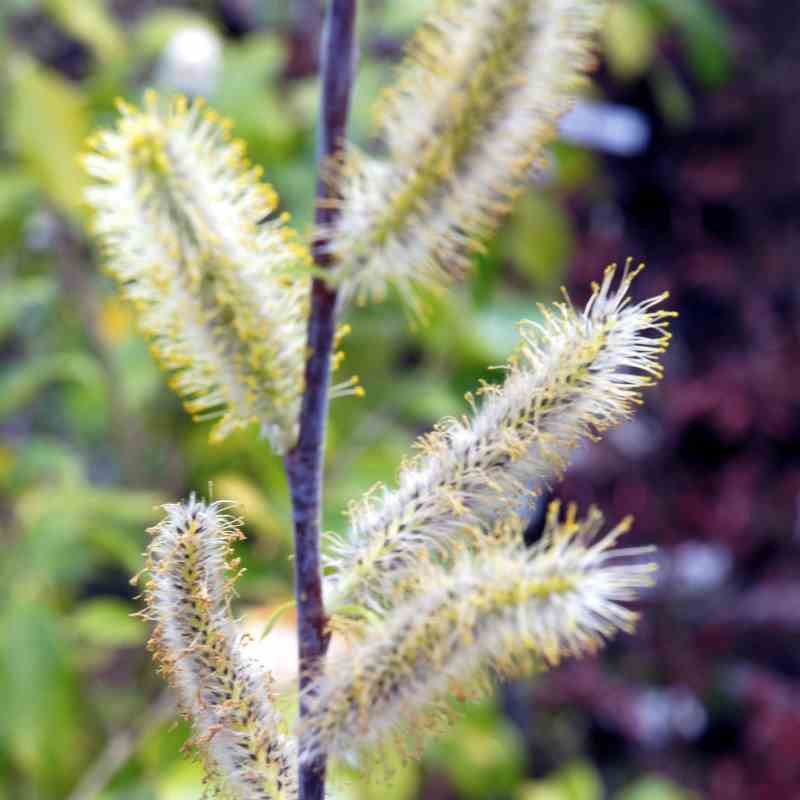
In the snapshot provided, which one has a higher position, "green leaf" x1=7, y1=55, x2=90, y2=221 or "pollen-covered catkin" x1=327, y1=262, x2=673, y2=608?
"pollen-covered catkin" x1=327, y1=262, x2=673, y2=608

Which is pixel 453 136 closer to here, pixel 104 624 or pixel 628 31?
pixel 104 624

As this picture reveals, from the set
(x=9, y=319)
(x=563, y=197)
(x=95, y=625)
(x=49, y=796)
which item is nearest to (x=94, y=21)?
(x=9, y=319)

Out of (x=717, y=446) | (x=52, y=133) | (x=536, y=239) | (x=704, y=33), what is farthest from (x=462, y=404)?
(x=717, y=446)

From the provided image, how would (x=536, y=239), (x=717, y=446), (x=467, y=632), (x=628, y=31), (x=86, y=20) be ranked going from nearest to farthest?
1. (x=467, y=632)
2. (x=86, y=20)
3. (x=628, y=31)
4. (x=536, y=239)
5. (x=717, y=446)

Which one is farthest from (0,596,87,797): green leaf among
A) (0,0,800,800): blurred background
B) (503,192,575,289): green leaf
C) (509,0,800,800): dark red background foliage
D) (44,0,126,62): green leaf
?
(509,0,800,800): dark red background foliage

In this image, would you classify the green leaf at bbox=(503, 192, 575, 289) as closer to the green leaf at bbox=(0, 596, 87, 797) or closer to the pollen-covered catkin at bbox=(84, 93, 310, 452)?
the green leaf at bbox=(0, 596, 87, 797)

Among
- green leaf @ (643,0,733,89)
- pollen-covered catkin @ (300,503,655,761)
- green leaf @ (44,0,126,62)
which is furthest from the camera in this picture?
green leaf @ (643,0,733,89)

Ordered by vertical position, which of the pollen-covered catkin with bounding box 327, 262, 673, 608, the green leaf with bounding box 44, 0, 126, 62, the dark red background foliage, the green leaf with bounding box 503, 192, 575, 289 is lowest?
the dark red background foliage
